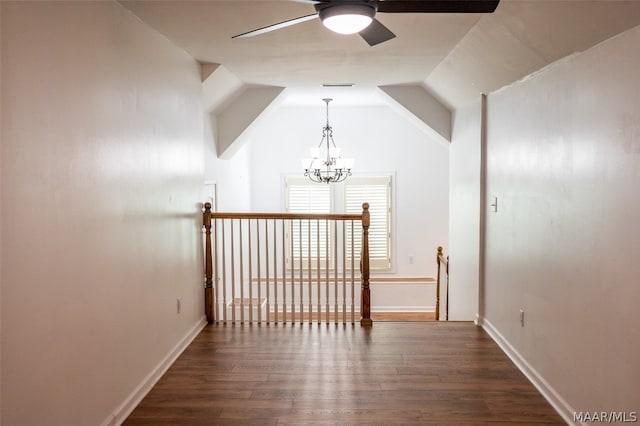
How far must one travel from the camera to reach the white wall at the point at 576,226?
2.65 m

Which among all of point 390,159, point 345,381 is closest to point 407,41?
point 345,381

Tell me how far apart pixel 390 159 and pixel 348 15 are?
6811 millimetres

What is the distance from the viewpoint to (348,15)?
2.39 meters

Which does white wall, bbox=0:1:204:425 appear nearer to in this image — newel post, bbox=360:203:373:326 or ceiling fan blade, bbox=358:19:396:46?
ceiling fan blade, bbox=358:19:396:46

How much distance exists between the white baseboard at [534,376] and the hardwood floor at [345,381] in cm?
5

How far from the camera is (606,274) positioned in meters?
2.85

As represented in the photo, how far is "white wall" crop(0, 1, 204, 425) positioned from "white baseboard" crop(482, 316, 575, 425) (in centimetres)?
265

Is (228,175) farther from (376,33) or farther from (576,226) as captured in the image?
(576,226)

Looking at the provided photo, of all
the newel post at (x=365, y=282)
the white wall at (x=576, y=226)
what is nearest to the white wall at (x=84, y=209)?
the newel post at (x=365, y=282)

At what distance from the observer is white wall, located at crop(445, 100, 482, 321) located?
5.45 meters

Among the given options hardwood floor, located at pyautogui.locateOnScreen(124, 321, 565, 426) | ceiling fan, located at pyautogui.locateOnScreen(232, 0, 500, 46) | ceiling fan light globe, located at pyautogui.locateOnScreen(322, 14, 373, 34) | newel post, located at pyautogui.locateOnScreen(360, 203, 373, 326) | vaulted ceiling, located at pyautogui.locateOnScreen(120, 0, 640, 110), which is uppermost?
vaulted ceiling, located at pyautogui.locateOnScreen(120, 0, 640, 110)

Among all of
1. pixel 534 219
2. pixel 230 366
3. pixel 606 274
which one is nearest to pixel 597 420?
pixel 606 274

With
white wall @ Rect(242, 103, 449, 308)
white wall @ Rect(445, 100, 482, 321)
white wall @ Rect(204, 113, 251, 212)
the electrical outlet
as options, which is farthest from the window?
the electrical outlet

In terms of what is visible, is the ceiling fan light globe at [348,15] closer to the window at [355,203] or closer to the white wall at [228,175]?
the white wall at [228,175]
